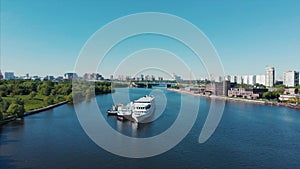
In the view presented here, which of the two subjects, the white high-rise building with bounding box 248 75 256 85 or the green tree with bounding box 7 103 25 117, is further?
the white high-rise building with bounding box 248 75 256 85

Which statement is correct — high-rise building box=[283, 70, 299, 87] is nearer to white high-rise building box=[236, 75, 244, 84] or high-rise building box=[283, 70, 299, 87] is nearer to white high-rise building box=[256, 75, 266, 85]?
white high-rise building box=[256, 75, 266, 85]

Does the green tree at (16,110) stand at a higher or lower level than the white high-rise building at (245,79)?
lower

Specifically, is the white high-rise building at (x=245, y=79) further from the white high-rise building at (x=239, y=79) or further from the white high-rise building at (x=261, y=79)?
the white high-rise building at (x=261, y=79)

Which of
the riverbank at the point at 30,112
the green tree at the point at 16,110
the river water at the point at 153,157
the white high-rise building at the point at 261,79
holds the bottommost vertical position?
the river water at the point at 153,157

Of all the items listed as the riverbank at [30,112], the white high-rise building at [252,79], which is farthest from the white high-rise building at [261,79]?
the riverbank at [30,112]

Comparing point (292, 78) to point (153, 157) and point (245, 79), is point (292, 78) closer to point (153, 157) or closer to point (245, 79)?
point (245, 79)

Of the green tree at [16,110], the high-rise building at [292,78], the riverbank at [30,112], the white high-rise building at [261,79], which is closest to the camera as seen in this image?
the riverbank at [30,112]

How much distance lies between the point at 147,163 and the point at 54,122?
11.3ft

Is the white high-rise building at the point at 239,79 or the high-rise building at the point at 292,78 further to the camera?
the white high-rise building at the point at 239,79

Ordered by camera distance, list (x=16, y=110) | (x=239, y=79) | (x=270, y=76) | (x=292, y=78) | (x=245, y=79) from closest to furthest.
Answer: (x=16, y=110)
(x=292, y=78)
(x=270, y=76)
(x=245, y=79)
(x=239, y=79)

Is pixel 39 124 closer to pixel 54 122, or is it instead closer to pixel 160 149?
pixel 54 122

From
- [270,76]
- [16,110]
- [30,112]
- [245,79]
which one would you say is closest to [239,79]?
[245,79]

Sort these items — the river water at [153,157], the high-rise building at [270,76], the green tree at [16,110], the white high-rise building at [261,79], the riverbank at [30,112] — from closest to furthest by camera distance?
the river water at [153,157]
the riverbank at [30,112]
the green tree at [16,110]
the high-rise building at [270,76]
the white high-rise building at [261,79]

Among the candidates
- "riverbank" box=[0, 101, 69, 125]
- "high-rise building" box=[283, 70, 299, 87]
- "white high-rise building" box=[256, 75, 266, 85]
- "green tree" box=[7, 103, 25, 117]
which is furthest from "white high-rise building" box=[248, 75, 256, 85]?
"green tree" box=[7, 103, 25, 117]
